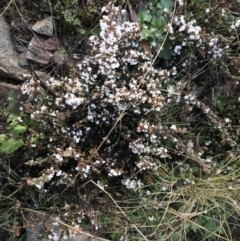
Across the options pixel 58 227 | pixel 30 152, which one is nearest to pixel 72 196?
pixel 58 227

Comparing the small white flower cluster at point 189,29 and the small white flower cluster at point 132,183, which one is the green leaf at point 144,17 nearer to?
the small white flower cluster at point 189,29

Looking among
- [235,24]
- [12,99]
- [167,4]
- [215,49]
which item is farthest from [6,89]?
[235,24]

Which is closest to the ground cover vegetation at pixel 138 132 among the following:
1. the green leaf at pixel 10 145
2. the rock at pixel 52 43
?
the green leaf at pixel 10 145

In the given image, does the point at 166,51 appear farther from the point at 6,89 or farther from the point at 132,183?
the point at 6,89

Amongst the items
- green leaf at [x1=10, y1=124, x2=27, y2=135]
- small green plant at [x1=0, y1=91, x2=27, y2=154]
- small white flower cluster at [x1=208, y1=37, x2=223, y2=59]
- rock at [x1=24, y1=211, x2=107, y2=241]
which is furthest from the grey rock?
small white flower cluster at [x1=208, y1=37, x2=223, y2=59]

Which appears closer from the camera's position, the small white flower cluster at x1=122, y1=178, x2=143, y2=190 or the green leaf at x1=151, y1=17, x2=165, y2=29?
the small white flower cluster at x1=122, y1=178, x2=143, y2=190

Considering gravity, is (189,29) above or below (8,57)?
above

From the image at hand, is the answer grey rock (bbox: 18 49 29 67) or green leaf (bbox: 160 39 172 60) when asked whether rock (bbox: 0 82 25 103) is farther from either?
green leaf (bbox: 160 39 172 60)
